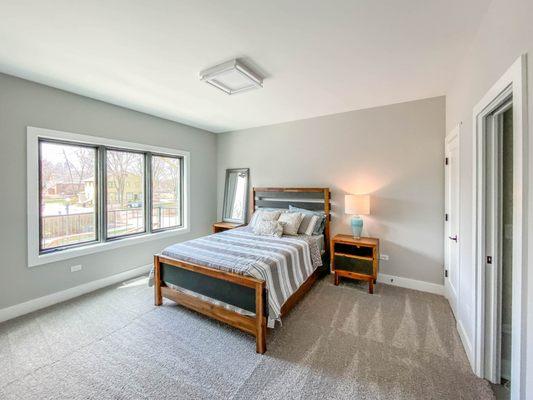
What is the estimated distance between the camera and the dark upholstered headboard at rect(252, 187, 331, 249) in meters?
3.89

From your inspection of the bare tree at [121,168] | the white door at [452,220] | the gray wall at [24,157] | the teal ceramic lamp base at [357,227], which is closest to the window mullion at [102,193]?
the bare tree at [121,168]

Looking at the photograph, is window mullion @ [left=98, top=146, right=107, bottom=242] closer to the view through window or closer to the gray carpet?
the view through window

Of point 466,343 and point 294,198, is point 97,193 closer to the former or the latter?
point 294,198

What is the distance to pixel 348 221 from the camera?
3793 millimetres

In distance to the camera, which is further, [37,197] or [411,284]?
[411,284]

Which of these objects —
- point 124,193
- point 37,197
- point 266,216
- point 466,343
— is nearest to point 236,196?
point 266,216

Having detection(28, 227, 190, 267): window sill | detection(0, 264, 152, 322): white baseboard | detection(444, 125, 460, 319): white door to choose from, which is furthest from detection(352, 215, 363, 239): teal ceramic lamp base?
detection(0, 264, 152, 322): white baseboard

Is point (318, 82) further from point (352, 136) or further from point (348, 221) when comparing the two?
point (348, 221)

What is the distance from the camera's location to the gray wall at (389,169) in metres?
3.18

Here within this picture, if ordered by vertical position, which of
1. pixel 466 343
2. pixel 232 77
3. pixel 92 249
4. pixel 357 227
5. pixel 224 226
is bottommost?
pixel 466 343

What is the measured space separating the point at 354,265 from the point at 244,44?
2992 millimetres

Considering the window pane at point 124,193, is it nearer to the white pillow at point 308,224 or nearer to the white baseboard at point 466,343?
the white pillow at point 308,224

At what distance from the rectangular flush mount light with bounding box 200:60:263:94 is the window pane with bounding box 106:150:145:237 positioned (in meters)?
2.12

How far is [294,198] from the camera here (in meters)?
4.27
